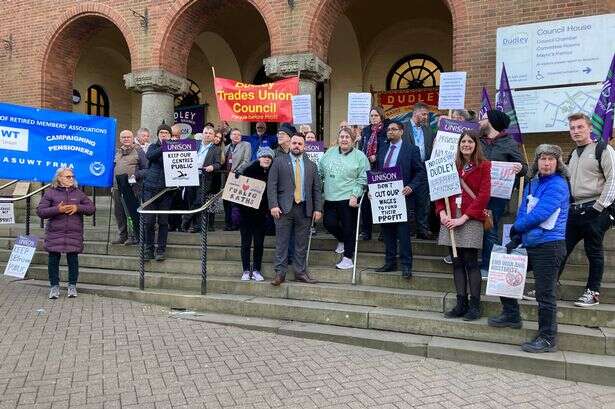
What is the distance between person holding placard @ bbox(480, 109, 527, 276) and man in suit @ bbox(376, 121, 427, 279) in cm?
83

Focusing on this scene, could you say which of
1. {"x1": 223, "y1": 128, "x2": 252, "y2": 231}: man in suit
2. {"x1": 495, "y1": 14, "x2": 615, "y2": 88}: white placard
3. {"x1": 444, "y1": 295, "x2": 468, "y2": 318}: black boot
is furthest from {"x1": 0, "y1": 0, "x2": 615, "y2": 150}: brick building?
{"x1": 444, "y1": 295, "x2": 468, "y2": 318}: black boot

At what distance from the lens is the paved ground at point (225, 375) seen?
3883 millimetres

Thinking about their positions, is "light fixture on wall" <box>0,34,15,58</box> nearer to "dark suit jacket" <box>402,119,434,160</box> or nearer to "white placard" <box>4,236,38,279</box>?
"white placard" <box>4,236,38,279</box>

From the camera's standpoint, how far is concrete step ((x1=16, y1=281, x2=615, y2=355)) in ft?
15.3

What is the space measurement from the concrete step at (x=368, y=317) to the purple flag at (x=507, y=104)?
12.9 feet

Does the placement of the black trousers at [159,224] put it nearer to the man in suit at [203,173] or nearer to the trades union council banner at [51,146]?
the man in suit at [203,173]

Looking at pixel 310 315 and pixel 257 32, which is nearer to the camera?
pixel 310 315

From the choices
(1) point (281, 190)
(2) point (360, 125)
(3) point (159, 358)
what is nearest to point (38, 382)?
(3) point (159, 358)

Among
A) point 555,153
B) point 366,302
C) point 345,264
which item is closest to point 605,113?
point 555,153

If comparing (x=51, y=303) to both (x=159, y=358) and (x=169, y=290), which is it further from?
(x=159, y=358)

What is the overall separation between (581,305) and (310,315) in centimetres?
279

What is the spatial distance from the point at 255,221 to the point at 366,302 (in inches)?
68.9

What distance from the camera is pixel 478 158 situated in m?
5.09

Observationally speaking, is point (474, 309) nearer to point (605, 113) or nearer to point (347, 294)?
point (347, 294)
